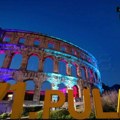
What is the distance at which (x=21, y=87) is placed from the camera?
8500 millimetres

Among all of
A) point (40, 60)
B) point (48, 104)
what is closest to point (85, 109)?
point (48, 104)

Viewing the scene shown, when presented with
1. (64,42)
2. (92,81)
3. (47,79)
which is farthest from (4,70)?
(92,81)

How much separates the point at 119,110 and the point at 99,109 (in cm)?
107

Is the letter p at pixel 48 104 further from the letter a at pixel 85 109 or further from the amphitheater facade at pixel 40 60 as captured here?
the amphitheater facade at pixel 40 60

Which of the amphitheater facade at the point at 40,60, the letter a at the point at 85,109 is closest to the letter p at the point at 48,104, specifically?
the letter a at the point at 85,109

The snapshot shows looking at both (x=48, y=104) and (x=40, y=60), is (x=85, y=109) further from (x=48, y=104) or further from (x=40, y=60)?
(x=40, y=60)

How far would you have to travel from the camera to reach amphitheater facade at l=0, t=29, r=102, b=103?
24.3 meters

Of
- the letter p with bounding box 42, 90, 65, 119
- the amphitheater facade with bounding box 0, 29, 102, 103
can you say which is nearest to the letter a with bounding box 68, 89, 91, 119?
the letter p with bounding box 42, 90, 65, 119

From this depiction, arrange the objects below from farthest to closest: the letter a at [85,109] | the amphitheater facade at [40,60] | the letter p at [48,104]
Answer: the amphitheater facade at [40,60] < the letter p at [48,104] < the letter a at [85,109]

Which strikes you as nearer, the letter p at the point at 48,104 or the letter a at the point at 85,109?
the letter a at the point at 85,109

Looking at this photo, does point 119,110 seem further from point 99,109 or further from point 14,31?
point 14,31

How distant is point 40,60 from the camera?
88.6 feet

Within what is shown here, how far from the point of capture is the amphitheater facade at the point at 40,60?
24.3m

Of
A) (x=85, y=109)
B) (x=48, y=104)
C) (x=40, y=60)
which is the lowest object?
(x=85, y=109)
